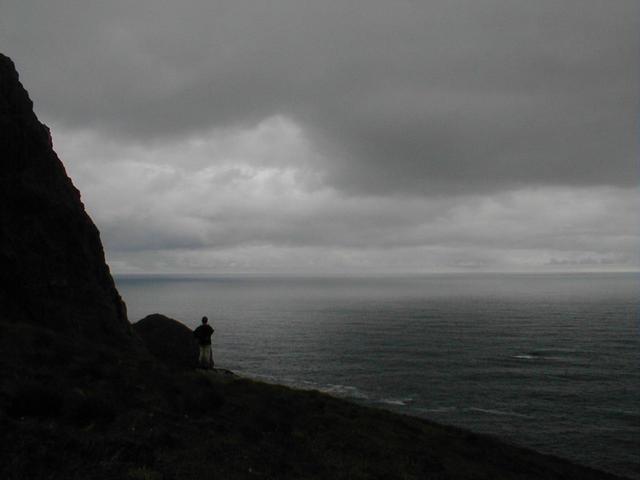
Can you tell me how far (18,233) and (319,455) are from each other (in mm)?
24779

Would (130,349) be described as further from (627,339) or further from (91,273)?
(627,339)

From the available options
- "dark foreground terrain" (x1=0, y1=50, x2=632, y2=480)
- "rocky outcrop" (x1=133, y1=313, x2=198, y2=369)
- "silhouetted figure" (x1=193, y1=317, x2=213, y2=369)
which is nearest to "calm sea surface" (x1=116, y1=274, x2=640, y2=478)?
"dark foreground terrain" (x1=0, y1=50, x2=632, y2=480)

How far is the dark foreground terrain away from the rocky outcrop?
8553mm

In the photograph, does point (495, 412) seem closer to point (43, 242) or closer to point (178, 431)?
point (178, 431)

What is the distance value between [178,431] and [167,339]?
30901 mm

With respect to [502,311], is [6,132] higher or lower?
higher

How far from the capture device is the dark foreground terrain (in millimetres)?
10781

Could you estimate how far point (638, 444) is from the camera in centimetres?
4069

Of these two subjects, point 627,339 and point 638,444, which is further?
point 627,339

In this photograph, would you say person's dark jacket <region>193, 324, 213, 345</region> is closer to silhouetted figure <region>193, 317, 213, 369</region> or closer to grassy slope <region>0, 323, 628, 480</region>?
silhouetted figure <region>193, 317, 213, 369</region>

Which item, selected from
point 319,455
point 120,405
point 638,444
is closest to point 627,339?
point 638,444

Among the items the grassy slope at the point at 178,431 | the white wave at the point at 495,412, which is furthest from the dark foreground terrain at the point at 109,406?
the white wave at the point at 495,412

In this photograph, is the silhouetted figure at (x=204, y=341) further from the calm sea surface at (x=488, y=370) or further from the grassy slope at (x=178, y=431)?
the calm sea surface at (x=488, y=370)

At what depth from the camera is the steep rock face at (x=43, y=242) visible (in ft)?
85.0
